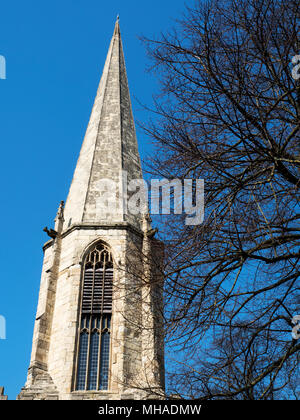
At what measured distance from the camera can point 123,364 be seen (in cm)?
1616

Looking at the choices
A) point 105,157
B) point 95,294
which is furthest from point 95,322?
point 105,157

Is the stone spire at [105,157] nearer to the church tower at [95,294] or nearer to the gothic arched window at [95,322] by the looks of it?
the church tower at [95,294]

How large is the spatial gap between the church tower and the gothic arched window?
28 millimetres

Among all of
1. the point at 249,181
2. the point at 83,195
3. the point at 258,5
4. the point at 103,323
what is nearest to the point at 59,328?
the point at 103,323

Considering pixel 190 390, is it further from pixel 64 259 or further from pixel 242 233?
pixel 64 259

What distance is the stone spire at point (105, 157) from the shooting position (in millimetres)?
19750

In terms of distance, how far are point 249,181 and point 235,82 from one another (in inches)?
56.2

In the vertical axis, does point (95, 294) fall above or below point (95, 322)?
above

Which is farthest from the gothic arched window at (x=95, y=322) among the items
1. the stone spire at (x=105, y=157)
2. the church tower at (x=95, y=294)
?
the stone spire at (x=105, y=157)

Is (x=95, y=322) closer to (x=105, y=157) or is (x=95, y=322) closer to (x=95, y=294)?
(x=95, y=294)

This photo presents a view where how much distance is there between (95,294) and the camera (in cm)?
1772

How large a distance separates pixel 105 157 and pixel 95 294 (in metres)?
6.02

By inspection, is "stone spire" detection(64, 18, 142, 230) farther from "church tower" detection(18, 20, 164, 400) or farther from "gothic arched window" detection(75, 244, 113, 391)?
"gothic arched window" detection(75, 244, 113, 391)

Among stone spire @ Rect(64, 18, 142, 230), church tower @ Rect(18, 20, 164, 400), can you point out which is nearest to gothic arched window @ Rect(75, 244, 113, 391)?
church tower @ Rect(18, 20, 164, 400)
